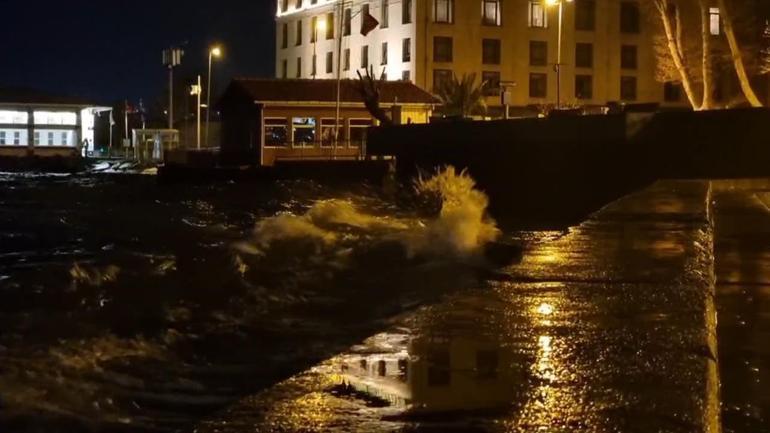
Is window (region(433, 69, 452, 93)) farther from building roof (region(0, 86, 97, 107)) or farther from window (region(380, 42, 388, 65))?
building roof (region(0, 86, 97, 107))

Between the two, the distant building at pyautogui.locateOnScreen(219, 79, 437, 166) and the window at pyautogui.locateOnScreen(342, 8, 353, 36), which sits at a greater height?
the window at pyautogui.locateOnScreen(342, 8, 353, 36)

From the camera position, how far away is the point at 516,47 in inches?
3438

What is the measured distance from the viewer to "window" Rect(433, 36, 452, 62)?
85500 mm

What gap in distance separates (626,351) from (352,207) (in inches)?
852

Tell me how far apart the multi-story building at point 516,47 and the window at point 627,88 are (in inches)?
3.1

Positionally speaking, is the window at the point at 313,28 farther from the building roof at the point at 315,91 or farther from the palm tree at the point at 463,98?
the building roof at the point at 315,91

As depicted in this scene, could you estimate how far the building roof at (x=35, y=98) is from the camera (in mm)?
104312

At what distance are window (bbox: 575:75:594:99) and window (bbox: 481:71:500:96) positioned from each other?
6.79 m

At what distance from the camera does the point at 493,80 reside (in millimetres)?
85562

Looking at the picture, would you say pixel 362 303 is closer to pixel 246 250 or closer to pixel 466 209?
pixel 246 250

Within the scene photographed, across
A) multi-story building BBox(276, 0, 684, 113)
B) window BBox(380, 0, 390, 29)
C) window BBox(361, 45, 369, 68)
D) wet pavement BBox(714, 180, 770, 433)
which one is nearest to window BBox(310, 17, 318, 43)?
multi-story building BBox(276, 0, 684, 113)

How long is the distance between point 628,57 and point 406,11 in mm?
18529

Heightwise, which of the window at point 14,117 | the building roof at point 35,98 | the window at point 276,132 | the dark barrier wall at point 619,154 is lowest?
the dark barrier wall at point 619,154

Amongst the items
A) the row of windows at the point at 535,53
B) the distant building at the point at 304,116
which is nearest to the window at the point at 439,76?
the row of windows at the point at 535,53
